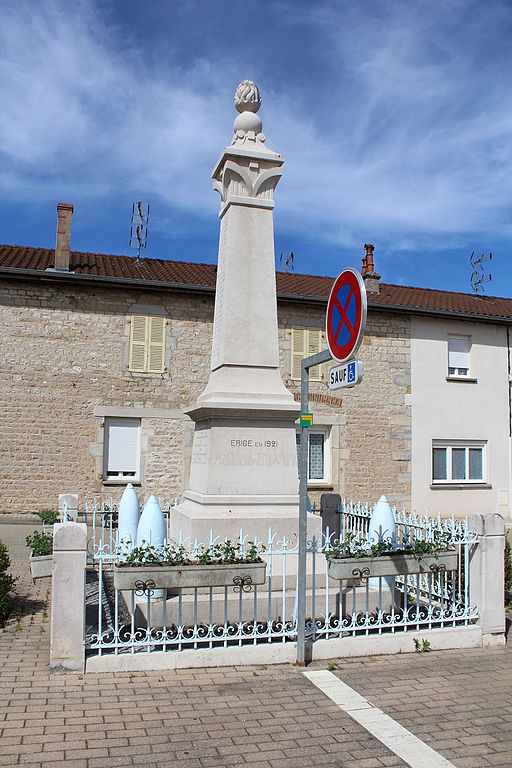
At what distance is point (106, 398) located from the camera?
15562mm

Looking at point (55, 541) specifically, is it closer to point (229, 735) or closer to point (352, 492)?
point (229, 735)

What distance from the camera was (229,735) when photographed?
12.5 feet

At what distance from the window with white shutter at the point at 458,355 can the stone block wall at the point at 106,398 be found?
8.99ft

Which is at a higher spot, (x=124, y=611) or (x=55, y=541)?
(x=55, y=541)

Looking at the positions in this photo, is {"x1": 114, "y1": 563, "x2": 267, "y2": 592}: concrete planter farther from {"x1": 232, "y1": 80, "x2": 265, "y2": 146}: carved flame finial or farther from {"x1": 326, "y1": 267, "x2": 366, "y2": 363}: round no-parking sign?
{"x1": 232, "y1": 80, "x2": 265, "y2": 146}: carved flame finial

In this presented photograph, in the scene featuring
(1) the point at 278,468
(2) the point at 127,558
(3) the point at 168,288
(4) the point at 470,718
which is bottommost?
(4) the point at 470,718

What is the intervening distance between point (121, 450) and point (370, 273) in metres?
9.45

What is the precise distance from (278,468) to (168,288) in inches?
398

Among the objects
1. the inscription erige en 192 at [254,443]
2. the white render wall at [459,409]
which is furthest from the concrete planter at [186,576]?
the white render wall at [459,409]

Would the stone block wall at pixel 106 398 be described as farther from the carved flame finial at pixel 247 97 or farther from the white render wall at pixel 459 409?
the carved flame finial at pixel 247 97

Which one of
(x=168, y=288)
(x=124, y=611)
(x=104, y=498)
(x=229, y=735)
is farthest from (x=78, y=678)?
(x=168, y=288)

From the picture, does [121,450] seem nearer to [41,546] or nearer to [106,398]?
[106,398]

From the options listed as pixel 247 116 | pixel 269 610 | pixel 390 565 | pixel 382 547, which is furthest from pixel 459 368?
pixel 269 610

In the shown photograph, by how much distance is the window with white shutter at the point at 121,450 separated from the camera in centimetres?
1552
